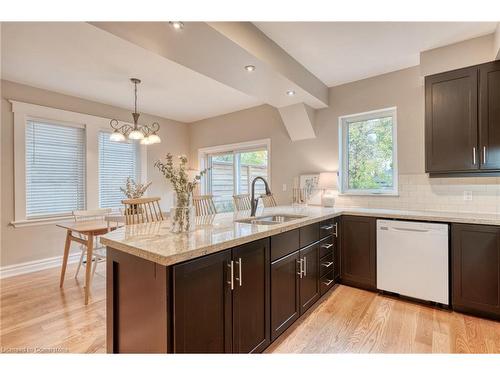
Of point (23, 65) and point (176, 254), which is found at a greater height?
point (23, 65)

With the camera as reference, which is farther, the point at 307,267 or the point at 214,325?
the point at 307,267

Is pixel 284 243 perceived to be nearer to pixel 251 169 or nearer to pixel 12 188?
pixel 251 169

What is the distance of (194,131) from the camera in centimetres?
573

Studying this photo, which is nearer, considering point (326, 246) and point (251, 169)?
point (326, 246)

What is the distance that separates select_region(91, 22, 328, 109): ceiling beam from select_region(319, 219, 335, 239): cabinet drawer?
1609 mm

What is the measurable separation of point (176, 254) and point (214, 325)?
512 millimetres

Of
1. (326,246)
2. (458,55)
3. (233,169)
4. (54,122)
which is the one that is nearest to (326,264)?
(326,246)

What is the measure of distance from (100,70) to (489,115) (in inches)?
165

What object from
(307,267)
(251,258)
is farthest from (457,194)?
(251,258)

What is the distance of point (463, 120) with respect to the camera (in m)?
2.54

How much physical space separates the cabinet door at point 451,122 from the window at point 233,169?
7.96 ft

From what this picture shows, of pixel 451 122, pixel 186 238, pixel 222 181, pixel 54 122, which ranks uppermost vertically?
pixel 54 122

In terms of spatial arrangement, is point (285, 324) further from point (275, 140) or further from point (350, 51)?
point (275, 140)

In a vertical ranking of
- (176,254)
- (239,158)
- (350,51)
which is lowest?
(176,254)
